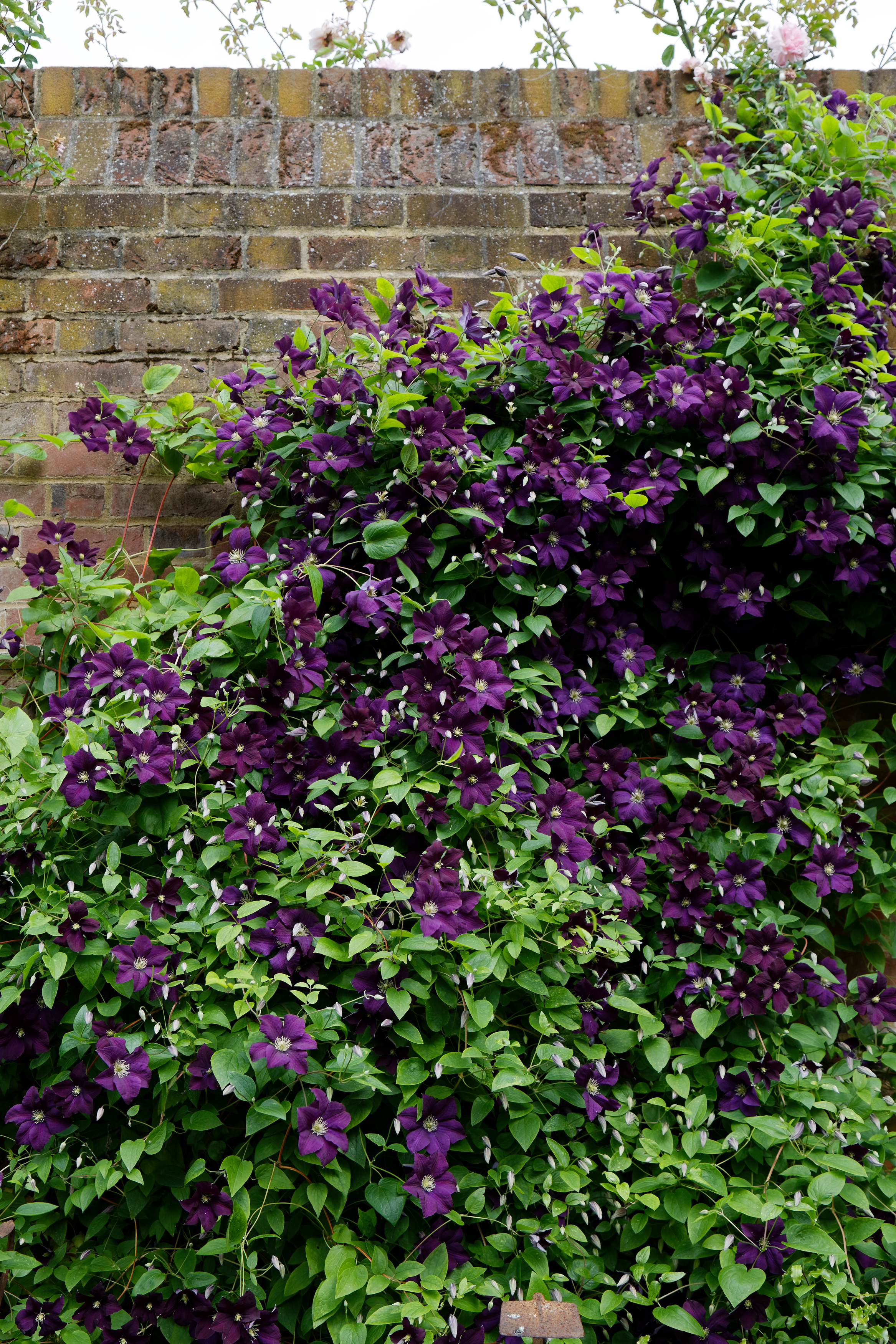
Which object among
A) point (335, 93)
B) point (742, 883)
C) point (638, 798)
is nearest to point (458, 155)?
point (335, 93)

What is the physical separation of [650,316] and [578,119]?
2.48 ft

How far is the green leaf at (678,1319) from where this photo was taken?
1.70 m

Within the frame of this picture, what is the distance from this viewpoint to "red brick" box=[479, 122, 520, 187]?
2.45 metres

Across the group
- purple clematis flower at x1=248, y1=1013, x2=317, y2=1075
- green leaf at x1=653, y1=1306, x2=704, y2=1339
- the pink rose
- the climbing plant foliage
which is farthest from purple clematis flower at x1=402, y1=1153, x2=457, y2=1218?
the pink rose

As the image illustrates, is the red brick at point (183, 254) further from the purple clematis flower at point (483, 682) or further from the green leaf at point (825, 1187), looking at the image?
the green leaf at point (825, 1187)

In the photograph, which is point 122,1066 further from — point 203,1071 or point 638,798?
point 638,798

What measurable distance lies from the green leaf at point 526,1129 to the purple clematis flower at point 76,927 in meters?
0.83

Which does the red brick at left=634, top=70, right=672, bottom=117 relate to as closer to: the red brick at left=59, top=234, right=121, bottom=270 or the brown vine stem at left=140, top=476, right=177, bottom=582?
the red brick at left=59, top=234, right=121, bottom=270

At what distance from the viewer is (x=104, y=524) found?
2.38 m

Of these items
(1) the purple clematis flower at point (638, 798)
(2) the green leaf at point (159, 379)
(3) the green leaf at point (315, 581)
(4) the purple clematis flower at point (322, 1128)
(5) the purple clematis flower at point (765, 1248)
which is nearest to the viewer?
(4) the purple clematis flower at point (322, 1128)

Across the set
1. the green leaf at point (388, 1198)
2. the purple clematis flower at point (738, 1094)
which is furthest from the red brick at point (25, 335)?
the purple clematis flower at point (738, 1094)

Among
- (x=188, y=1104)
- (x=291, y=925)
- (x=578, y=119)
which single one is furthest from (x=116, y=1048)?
(x=578, y=119)

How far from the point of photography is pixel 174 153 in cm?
245

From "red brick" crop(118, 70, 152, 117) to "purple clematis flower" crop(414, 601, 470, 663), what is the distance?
5.11ft
